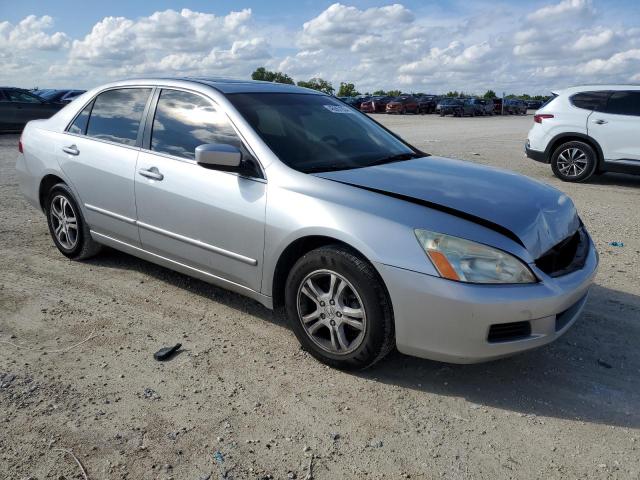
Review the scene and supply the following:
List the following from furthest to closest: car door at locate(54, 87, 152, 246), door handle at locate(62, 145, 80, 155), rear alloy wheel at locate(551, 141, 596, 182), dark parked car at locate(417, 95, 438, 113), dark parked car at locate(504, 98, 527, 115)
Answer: dark parked car at locate(504, 98, 527, 115), dark parked car at locate(417, 95, 438, 113), rear alloy wheel at locate(551, 141, 596, 182), door handle at locate(62, 145, 80, 155), car door at locate(54, 87, 152, 246)

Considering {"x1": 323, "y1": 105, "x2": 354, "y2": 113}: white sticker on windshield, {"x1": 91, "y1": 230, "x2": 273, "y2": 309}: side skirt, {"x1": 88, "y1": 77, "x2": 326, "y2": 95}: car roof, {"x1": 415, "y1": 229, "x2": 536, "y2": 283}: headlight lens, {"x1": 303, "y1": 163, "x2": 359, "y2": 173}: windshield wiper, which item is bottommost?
{"x1": 91, "y1": 230, "x2": 273, "y2": 309}: side skirt

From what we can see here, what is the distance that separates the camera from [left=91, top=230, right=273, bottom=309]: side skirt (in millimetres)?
3622

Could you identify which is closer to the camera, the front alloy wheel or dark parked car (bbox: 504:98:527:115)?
the front alloy wheel

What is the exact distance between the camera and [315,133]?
→ 3973mm

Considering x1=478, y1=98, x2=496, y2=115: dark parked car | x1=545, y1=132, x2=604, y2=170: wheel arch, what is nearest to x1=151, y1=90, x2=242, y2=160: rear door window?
x1=545, y1=132, x2=604, y2=170: wheel arch

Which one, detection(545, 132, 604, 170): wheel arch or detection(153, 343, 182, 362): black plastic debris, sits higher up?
detection(545, 132, 604, 170): wheel arch

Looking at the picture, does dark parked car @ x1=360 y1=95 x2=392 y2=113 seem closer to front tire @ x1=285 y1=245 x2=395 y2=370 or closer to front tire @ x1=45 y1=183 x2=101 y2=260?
front tire @ x1=45 y1=183 x2=101 y2=260

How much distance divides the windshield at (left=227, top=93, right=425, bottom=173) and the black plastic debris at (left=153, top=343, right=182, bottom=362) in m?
Answer: 1.35

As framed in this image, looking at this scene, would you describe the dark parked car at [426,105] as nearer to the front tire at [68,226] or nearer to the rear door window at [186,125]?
the front tire at [68,226]

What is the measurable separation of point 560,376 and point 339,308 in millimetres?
1351

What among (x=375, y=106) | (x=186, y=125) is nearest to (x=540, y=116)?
(x=186, y=125)

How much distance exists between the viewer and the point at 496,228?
9.78 ft

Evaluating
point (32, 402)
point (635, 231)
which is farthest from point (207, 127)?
point (635, 231)

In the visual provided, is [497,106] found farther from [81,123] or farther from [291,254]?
[291,254]
